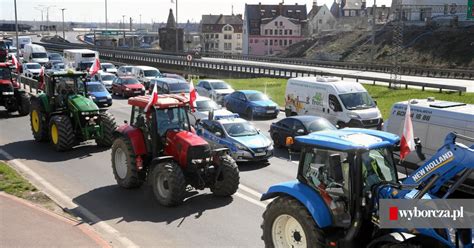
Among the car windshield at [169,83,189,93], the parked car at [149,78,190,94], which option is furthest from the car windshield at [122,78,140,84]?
the car windshield at [169,83,189,93]

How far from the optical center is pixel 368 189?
7051 millimetres

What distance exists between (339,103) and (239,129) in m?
6.05

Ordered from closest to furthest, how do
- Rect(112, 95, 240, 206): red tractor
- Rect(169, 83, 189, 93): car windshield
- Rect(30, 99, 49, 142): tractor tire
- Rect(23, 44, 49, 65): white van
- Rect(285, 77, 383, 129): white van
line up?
Rect(112, 95, 240, 206): red tractor
Rect(30, 99, 49, 142): tractor tire
Rect(285, 77, 383, 129): white van
Rect(169, 83, 189, 93): car windshield
Rect(23, 44, 49, 65): white van

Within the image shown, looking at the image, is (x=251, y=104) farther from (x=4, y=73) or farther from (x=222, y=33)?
(x=222, y=33)

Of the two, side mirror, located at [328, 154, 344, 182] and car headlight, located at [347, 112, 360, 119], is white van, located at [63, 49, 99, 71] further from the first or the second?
side mirror, located at [328, 154, 344, 182]

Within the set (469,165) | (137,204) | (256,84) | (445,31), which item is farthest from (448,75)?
(469,165)

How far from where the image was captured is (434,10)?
85.4 metres

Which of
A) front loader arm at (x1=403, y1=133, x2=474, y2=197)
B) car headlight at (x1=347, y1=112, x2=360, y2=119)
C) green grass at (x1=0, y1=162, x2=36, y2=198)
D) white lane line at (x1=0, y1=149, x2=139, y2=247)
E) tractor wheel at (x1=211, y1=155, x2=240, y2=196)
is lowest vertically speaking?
white lane line at (x1=0, y1=149, x2=139, y2=247)

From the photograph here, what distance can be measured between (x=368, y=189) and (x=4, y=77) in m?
22.0

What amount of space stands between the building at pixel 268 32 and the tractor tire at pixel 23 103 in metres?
84.0

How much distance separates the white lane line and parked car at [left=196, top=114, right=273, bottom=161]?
5.83m

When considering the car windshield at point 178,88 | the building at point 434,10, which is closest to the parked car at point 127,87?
the car windshield at point 178,88

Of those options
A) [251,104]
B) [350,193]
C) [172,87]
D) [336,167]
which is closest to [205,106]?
[251,104]

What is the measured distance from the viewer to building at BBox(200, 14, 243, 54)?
12081 centimetres
